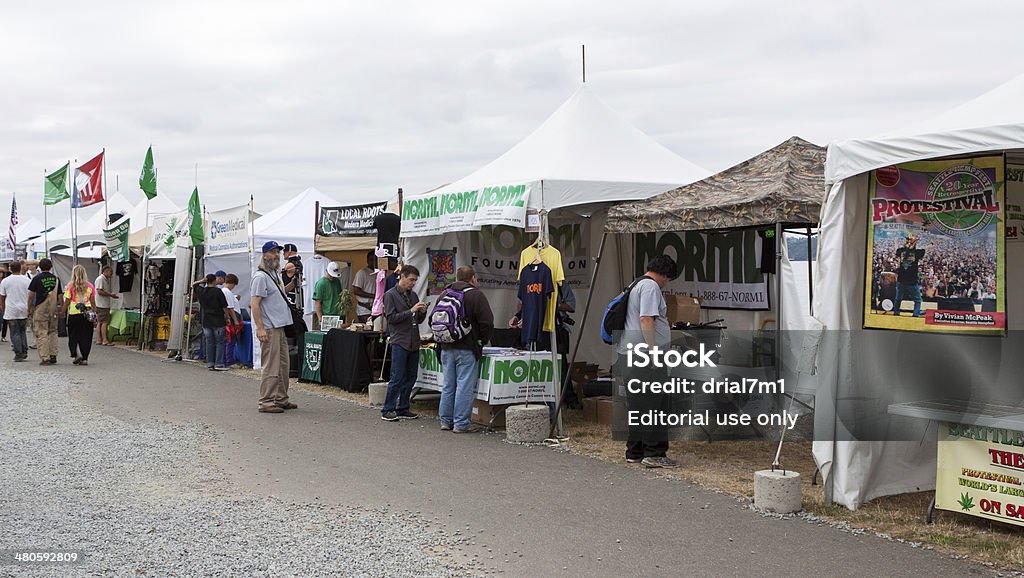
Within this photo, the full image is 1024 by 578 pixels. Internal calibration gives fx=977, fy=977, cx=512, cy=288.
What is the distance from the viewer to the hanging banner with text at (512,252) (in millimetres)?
13039

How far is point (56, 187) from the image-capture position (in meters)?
25.5

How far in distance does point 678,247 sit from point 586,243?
1.46 meters

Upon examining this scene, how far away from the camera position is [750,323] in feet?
37.0

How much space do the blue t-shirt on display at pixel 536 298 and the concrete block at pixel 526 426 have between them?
0.79 meters

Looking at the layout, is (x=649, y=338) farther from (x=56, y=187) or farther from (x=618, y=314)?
(x=56, y=187)

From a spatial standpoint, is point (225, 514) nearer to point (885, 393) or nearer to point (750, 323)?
point (885, 393)

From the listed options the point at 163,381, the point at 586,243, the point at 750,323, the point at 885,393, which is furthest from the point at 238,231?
the point at 885,393

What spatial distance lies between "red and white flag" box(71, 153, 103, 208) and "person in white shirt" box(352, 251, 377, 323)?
10816 mm

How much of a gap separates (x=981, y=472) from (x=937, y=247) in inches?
57.6

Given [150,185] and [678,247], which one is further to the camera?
[150,185]

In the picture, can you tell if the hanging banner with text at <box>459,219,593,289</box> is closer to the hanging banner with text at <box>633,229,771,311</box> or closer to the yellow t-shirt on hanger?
the hanging banner with text at <box>633,229,771,311</box>

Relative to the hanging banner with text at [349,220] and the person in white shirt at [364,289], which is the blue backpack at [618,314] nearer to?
the hanging banner with text at [349,220]

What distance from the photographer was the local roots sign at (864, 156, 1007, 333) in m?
6.18

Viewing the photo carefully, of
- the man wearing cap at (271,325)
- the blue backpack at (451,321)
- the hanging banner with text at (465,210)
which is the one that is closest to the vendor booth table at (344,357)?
the man wearing cap at (271,325)
